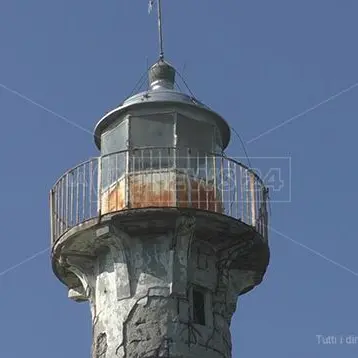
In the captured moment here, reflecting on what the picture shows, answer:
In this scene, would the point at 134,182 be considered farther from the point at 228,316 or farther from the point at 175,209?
the point at 228,316

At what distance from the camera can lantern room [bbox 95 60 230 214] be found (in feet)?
64.2

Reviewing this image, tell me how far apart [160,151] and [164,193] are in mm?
752

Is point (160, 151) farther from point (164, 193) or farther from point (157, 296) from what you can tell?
point (157, 296)

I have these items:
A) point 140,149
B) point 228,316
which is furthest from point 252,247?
point 140,149

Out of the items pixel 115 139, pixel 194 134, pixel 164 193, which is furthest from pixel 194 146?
pixel 115 139

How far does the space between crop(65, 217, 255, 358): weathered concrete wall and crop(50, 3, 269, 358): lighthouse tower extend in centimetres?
2

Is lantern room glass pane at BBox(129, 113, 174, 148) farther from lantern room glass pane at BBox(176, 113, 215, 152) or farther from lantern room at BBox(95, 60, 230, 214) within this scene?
lantern room glass pane at BBox(176, 113, 215, 152)

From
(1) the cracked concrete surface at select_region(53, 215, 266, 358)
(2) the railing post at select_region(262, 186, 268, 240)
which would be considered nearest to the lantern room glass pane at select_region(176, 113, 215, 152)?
(2) the railing post at select_region(262, 186, 268, 240)

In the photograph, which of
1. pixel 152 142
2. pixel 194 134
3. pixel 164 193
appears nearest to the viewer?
pixel 164 193

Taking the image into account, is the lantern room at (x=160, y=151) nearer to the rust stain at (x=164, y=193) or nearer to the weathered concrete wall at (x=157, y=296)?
the rust stain at (x=164, y=193)

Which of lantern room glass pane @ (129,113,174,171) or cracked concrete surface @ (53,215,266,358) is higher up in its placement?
lantern room glass pane @ (129,113,174,171)

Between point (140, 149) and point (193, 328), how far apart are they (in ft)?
9.84

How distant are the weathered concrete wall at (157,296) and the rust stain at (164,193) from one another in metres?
0.49

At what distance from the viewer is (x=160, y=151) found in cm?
1986
